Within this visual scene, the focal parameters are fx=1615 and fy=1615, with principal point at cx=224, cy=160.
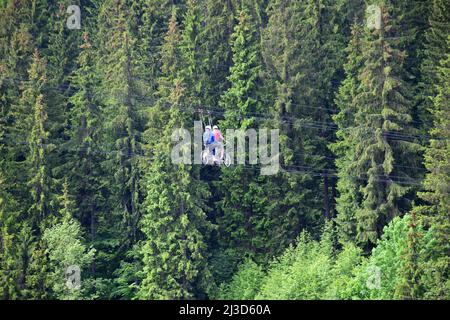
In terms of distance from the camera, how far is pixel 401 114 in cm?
8050

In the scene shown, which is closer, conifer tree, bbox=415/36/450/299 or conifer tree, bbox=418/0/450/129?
conifer tree, bbox=415/36/450/299

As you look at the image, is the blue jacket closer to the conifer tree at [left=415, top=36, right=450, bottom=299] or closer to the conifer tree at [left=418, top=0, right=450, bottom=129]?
the conifer tree at [left=415, top=36, right=450, bottom=299]

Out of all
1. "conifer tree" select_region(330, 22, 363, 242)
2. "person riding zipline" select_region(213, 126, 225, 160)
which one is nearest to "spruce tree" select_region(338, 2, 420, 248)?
"conifer tree" select_region(330, 22, 363, 242)

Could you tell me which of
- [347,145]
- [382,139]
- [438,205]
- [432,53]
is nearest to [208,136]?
[382,139]

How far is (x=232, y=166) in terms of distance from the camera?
8700cm

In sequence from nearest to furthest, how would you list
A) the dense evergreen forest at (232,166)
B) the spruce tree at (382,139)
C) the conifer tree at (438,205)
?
the conifer tree at (438,205) → the spruce tree at (382,139) → the dense evergreen forest at (232,166)

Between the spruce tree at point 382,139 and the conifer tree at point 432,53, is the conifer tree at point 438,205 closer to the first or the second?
the spruce tree at point 382,139

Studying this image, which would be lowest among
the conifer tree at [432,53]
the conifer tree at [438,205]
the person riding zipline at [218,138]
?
the conifer tree at [438,205]

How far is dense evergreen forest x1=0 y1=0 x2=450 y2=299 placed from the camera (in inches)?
3189

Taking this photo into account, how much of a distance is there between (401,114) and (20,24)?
25.6 m

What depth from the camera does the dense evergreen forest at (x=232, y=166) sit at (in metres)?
81.0

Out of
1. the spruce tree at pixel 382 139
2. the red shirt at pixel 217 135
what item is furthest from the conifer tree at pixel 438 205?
the red shirt at pixel 217 135
